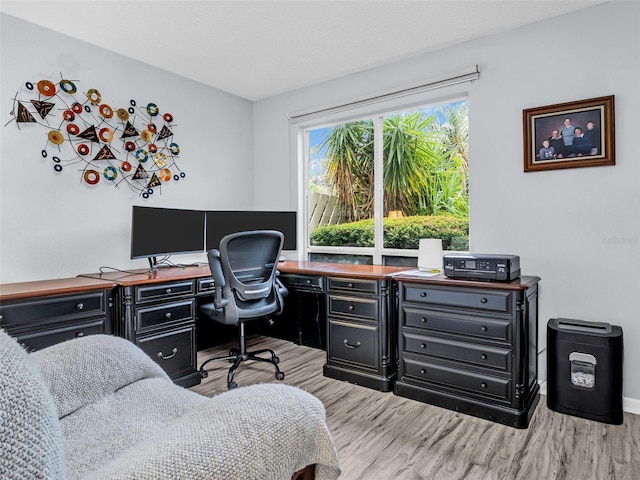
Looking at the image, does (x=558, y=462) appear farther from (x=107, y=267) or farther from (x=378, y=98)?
(x=107, y=267)

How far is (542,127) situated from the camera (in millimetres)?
2705

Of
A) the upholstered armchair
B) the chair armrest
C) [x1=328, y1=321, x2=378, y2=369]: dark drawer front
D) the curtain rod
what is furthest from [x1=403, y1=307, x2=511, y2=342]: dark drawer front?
the curtain rod

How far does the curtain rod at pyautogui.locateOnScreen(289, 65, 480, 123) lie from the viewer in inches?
117

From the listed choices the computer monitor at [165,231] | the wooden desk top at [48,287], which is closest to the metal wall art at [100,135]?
the computer monitor at [165,231]

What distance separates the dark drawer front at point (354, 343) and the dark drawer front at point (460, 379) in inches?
10.6

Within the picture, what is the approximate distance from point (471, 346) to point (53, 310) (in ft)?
8.19

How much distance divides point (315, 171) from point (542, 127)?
2116mm

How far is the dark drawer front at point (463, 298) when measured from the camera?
91.7 inches

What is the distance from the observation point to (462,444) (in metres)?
2.09

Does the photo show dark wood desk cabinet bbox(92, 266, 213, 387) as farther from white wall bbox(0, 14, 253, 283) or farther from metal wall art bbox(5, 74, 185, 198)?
metal wall art bbox(5, 74, 185, 198)

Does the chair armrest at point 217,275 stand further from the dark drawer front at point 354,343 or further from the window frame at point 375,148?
the window frame at point 375,148

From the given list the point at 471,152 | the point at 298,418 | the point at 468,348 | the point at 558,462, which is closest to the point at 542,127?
the point at 471,152

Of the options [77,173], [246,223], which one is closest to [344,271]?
[246,223]

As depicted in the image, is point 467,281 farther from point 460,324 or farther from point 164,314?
point 164,314
